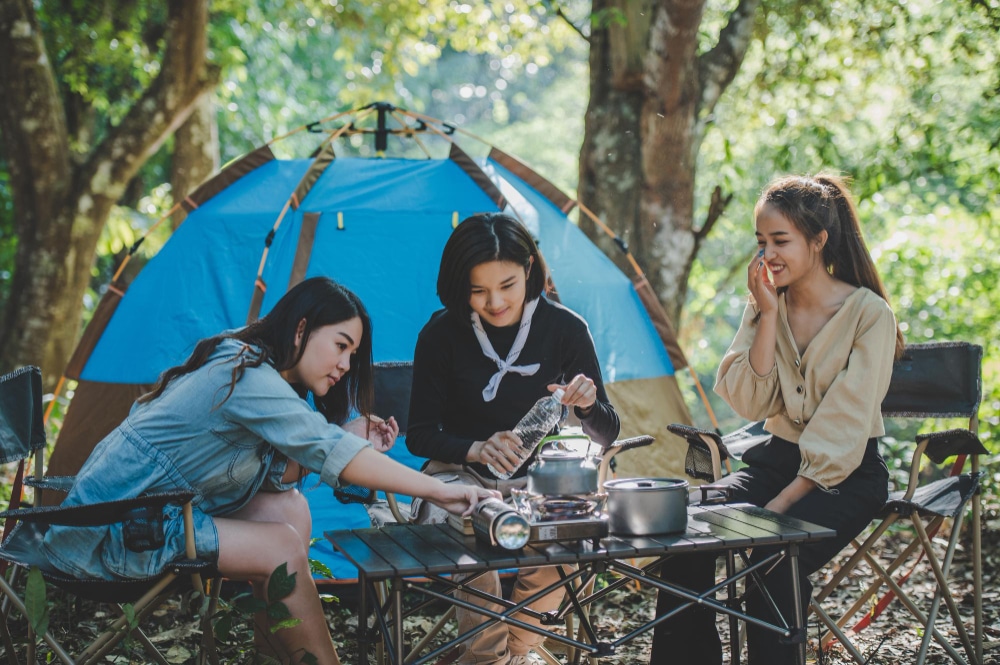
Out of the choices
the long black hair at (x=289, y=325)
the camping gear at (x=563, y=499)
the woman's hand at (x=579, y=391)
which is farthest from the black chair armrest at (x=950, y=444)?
the long black hair at (x=289, y=325)

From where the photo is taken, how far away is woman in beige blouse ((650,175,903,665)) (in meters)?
2.32

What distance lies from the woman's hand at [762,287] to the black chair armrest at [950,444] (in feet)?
2.09

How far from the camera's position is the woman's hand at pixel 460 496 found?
1.94 meters

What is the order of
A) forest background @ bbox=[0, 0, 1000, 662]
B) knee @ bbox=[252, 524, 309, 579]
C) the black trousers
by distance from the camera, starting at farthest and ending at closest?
forest background @ bbox=[0, 0, 1000, 662] < the black trousers < knee @ bbox=[252, 524, 309, 579]

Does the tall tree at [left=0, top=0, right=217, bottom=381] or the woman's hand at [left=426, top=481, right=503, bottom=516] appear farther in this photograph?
the tall tree at [left=0, top=0, right=217, bottom=381]

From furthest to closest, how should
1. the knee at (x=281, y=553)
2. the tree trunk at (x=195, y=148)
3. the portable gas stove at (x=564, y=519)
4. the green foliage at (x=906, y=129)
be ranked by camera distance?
1. the tree trunk at (x=195, y=148)
2. the green foliage at (x=906, y=129)
3. the knee at (x=281, y=553)
4. the portable gas stove at (x=564, y=519)

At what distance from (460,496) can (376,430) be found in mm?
539

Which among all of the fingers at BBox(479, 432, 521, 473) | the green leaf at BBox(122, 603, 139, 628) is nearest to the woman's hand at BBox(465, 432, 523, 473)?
the fingers at BBox(479, 432, 521, 473)

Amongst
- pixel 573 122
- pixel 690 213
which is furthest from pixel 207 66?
pixel 573 122

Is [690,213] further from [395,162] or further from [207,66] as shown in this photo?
[207,66]

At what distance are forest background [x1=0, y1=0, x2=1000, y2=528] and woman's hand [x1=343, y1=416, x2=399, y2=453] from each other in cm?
190

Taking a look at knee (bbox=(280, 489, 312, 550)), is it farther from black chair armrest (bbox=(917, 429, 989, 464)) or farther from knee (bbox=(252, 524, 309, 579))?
black chair armrest (bbox=(917, 429, 989, 464))

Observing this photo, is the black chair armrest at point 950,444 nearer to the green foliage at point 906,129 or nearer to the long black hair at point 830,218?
the long black hair at point 830,218

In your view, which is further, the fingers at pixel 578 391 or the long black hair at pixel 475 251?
the long black hair at pixel 475 251
